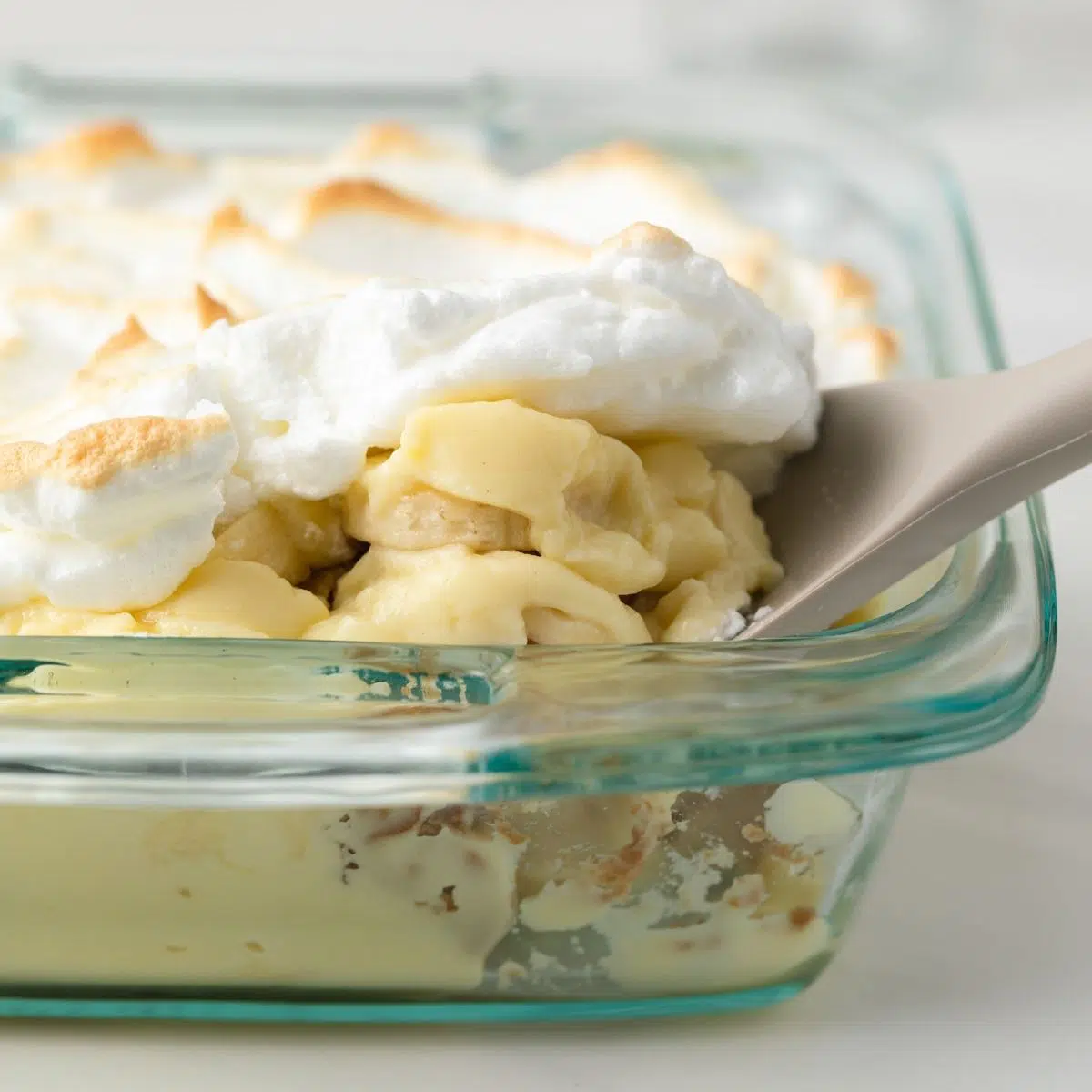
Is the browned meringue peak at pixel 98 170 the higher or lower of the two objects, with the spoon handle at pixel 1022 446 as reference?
higher

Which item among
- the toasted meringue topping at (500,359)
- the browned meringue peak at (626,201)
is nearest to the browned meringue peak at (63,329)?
the toasted meringue topping at (500,359)

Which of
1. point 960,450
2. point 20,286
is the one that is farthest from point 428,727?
point 20,286

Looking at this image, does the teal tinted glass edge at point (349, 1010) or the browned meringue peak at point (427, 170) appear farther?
the browned meringue peak at point (427, 170)

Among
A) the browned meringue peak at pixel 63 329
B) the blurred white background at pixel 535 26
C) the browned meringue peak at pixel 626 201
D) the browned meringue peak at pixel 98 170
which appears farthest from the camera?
the blurred white background at pixel 535 26

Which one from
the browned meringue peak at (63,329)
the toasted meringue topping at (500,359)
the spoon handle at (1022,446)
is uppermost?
the browned meringue peak at (63,329)

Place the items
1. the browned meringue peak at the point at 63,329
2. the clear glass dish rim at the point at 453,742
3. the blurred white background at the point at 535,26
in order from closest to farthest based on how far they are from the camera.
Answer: the clear glass dish rim at the point at 453,742 < the browned meringue peak at the point at 63,329 < the blurred white background at the point at 535,26

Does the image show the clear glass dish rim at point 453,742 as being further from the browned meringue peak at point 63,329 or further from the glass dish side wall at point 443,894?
the browned meringue peak at point 63,329

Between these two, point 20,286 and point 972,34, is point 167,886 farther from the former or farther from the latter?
point 972,34
